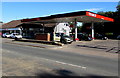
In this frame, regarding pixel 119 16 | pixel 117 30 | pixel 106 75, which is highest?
pixel 119 16

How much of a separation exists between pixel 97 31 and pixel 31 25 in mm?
26044

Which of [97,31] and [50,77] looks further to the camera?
[97,31]

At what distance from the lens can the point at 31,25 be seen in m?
49.4

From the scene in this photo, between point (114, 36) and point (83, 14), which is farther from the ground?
point (83, 14)

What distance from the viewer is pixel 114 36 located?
4647 cm

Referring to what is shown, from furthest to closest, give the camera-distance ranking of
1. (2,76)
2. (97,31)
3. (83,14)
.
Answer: (97,31) < (83,14) < (2,76)

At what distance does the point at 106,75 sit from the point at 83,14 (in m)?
17.8

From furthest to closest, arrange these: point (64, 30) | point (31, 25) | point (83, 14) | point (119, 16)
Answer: point (64, 30), point (31, 25), point (119, 16), point (83, 14)

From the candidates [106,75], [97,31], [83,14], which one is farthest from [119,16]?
[106,75]

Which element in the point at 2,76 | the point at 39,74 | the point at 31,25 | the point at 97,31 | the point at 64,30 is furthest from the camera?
the point at 64,30

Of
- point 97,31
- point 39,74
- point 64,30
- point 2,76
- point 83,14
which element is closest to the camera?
point 2,76

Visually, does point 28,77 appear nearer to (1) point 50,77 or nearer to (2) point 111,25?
(1) point 50,77

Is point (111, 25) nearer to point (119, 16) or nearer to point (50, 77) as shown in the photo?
point (119, 16)

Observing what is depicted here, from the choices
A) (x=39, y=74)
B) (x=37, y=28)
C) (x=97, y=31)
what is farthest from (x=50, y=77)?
(x=97, y=31)
